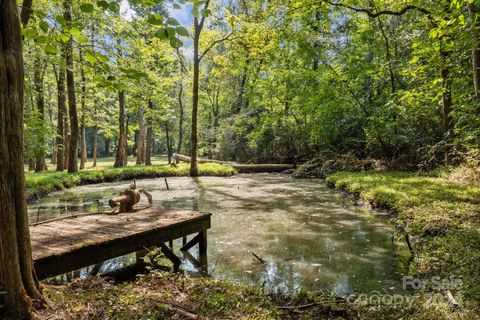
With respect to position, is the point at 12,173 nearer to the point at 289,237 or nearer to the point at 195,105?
the point at 289,237

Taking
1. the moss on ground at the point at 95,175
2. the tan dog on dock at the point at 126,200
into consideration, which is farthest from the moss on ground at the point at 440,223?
the moss on ground at the point at 95,175

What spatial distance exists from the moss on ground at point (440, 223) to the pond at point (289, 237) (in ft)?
1.38

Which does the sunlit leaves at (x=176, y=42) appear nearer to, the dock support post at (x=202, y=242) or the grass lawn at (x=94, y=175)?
the dock support post at (x=202, y=242)

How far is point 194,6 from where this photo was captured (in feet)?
7.10

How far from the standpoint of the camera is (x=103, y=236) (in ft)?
14.9

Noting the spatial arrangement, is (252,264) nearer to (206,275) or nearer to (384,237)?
(206,275)

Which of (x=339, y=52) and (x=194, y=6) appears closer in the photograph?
(x=194, y=6)

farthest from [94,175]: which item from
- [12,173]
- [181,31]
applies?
[181,31]

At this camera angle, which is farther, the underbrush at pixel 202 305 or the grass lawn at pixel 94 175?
the grass lawn at pixel 94 175

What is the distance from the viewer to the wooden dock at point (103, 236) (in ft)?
12.9

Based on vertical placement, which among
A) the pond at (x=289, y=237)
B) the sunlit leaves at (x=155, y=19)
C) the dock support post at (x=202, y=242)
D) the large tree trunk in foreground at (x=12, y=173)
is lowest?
the pond at (x=289, y=237)

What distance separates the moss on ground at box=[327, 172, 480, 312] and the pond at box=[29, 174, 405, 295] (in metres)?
0.42

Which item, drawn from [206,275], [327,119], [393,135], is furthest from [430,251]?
[327,119]

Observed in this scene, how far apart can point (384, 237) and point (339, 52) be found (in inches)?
620
